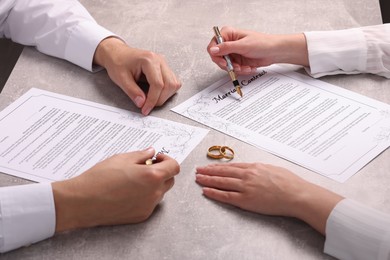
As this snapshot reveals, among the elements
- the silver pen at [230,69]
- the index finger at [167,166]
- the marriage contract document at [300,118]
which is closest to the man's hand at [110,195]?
the index finger at [167,166]

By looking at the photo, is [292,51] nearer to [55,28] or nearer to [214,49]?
[214,49]

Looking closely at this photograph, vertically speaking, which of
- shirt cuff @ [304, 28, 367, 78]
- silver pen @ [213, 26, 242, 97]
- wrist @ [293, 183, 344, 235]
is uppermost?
silver pen @ [213, 26, 242, 97]

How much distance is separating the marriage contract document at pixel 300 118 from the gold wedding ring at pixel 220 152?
0.05 m

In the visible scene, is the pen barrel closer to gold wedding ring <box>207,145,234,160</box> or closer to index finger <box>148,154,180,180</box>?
gold wedding ring <box>207,145,234,160</box>

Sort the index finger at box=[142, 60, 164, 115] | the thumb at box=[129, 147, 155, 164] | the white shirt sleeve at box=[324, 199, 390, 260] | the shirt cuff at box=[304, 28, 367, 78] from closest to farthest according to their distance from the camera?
the white shirt sleeve at box=[324, 199, 390, 260]
the thumb at box=[129, 147, 155, 164]
the index finger at box=[142, 60, 164, 115]
the shirt cuff at box=[304, 28, 367, 78]

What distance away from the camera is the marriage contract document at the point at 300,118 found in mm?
1147

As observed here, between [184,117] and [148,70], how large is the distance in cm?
14

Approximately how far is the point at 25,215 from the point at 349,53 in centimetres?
84

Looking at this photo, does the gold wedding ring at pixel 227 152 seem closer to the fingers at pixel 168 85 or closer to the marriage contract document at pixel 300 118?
the marriage contract document at pixel 300 118

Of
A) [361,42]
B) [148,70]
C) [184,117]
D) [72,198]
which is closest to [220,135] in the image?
[184,117]

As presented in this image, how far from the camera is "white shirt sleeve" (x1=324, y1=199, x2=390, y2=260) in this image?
37.7 inches

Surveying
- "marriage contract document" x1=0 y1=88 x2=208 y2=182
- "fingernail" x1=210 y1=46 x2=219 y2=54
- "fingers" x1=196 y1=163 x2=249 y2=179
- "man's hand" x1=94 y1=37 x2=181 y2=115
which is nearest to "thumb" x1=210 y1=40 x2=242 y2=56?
"fingernail" x1=210 y1=46 x2=219 y2=54

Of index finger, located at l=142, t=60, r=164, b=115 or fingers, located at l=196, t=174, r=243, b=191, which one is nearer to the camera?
fingers, located at l=196, t=174, r=243, b=191

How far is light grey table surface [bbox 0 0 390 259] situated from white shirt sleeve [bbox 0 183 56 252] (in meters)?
0.02
